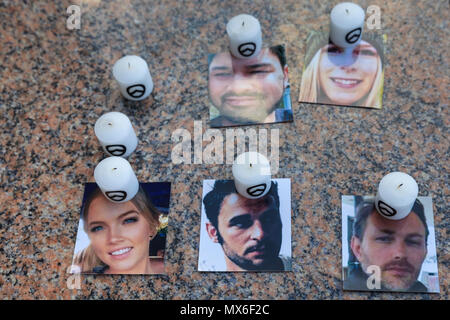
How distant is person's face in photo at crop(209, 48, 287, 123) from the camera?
996mm

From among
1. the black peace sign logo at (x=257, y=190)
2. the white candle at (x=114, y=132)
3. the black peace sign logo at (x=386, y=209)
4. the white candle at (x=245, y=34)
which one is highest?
the white candle at (x=245, y=34)

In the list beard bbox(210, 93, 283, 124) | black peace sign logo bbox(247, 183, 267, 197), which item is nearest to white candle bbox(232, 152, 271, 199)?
black peace sign logo bbox(247, 183, 267, 197)

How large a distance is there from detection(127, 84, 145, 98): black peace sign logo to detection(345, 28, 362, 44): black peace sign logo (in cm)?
41

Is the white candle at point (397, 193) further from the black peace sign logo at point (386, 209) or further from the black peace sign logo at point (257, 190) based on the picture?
the black peace sign logo at point (257, 190)

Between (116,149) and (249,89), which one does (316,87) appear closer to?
(249,89)

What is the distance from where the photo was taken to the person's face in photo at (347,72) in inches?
39.1

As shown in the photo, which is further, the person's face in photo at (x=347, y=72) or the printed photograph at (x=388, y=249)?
the person's face in photo at (x=347, y=72)

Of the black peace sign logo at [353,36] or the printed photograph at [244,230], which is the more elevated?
the black peace sign logo at [353,36]

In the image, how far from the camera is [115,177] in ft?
2.89

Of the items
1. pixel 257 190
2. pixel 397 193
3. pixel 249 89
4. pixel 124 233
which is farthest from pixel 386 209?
pixel 124 233

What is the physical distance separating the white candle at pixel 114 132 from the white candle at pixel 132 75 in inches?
2.7

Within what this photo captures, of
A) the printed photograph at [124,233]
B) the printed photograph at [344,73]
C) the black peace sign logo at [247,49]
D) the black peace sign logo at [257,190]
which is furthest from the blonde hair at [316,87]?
the printed photograph at [124,233]

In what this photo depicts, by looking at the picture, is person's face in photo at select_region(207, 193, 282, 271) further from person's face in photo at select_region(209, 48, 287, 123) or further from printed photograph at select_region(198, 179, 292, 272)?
person's face in photo at select_region(209, 48, 287, 123)

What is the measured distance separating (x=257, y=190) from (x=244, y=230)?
0.07 m
